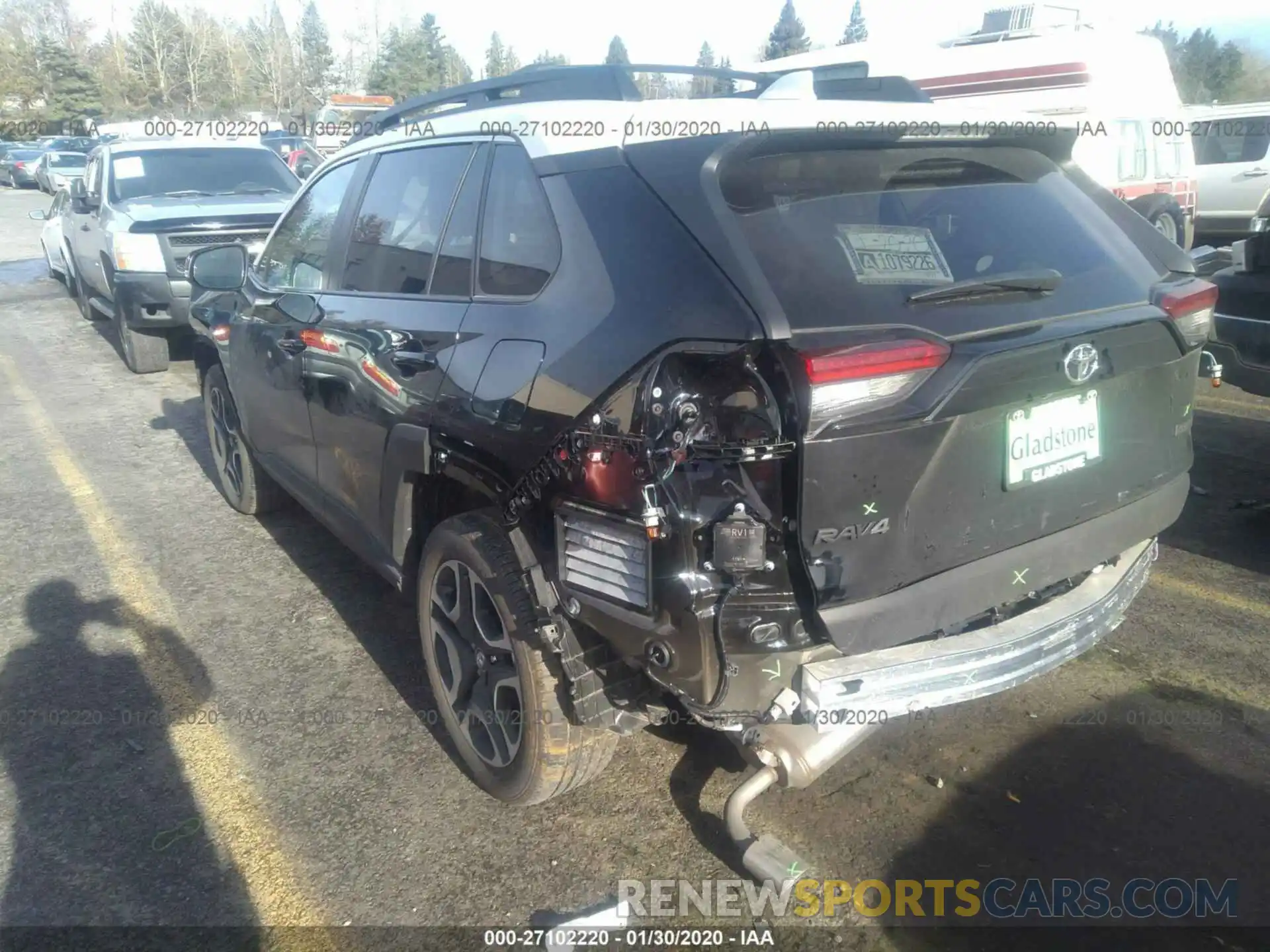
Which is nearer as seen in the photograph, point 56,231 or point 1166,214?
point 1166,214

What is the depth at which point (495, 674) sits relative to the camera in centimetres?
293

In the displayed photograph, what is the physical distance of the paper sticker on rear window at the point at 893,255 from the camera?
232 cm

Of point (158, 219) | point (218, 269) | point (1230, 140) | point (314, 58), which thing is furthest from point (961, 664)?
point (314, 58)

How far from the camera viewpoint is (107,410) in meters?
7.95

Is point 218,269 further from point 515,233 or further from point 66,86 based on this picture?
point 66,86

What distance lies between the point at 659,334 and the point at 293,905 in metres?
1.82

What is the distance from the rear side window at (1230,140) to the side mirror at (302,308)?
53.5 feet

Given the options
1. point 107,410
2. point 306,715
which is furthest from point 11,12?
point 306,715

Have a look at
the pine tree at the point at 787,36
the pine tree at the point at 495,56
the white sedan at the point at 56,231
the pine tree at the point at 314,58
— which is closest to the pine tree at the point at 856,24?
the pine tree at the point at 787,36

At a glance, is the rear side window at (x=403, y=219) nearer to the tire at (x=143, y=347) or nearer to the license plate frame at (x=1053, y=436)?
the license plate frame at (x=1053, y=436)

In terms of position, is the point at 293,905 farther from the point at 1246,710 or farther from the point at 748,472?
the point at 1246,710

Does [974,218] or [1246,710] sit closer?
[974,218]

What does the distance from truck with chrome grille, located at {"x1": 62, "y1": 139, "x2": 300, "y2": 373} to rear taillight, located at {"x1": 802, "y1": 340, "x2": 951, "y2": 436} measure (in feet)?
23.3

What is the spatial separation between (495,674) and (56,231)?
1302 centimetres
